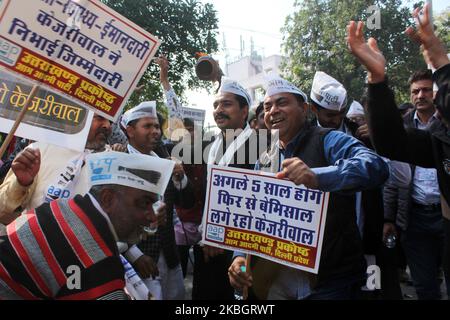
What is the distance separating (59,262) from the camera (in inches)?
61.7

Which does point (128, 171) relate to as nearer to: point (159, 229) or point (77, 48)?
point (77, 48)

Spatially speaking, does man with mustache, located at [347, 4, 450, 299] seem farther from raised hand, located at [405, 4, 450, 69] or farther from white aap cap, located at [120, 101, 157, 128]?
white aap cap, located at [120, 101, 157, 128]

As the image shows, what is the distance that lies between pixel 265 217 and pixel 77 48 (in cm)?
146

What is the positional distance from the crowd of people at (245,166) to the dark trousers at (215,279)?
11mm

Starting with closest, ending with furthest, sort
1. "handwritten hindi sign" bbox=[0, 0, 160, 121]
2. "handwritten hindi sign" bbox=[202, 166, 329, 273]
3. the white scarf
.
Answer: "handwritten hindi sign" bbox=[202, 166, 329, 273]
"handwritten hindi sign" bbox=[0, 0, 160, 121]
the white scarf

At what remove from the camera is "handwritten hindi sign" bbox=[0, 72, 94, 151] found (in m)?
2.67

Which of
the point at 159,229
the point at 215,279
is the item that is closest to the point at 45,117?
the point at 159,229

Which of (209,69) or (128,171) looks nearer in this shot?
(128,171)

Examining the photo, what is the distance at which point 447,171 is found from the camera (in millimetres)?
2072

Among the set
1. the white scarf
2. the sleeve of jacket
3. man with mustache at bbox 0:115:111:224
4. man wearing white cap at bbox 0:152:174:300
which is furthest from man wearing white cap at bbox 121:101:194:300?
the sleeve of jacket

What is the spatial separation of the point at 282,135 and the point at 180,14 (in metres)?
13.7

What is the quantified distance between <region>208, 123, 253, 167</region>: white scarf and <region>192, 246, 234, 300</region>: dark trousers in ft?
2.41

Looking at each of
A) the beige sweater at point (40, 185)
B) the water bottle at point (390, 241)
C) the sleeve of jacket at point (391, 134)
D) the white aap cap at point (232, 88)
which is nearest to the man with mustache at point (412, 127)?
the sleeve of jacket at point (391, 134)
